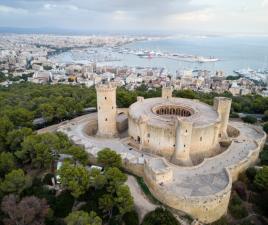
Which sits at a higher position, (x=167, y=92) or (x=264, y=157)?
(x=167, y=92)

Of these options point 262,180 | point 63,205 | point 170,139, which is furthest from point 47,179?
point 262,180

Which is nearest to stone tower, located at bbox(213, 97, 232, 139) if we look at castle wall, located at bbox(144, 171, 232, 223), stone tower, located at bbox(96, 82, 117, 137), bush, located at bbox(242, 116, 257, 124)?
bush, located at bbox(242, 116, 257, 124)

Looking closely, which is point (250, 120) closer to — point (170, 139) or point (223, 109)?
point (223, 109)

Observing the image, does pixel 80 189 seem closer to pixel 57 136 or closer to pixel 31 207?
pixel 31 207

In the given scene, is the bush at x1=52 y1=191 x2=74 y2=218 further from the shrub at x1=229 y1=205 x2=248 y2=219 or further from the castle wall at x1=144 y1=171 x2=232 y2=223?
the shrub at x1=229 y1=205 x2=248 y2=219

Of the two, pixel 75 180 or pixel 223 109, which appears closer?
pixel 75 180

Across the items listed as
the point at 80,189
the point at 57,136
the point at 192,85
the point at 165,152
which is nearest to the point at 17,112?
the point at 57,136

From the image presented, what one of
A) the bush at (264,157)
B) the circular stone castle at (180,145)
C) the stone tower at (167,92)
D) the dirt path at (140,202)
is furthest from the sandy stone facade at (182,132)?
the dirt path at (140,202)
